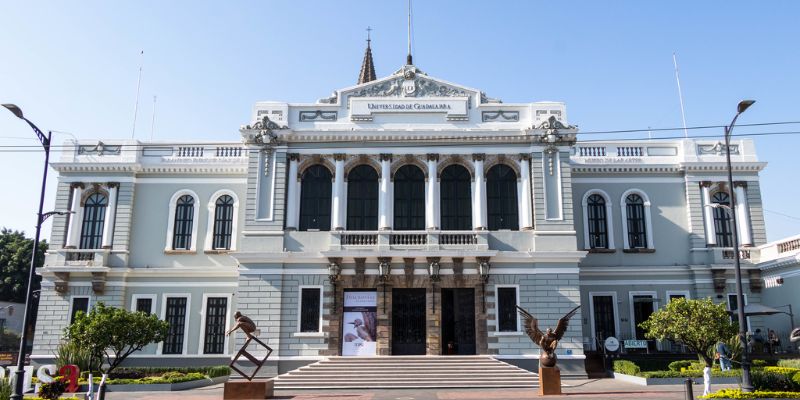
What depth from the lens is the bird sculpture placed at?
103 feet

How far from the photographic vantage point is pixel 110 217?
118 ft

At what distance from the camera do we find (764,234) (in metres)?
36.6

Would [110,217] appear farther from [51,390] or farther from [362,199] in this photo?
[51,390]

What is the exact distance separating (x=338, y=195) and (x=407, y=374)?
32.1 feet

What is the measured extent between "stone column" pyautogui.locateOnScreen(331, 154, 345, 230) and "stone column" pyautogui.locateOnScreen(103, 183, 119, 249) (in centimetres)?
1284

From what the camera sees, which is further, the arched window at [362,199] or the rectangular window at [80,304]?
the rectangular window at [80,304]

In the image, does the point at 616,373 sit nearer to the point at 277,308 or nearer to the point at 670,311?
the point at 670,311

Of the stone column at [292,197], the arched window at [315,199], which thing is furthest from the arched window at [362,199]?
the stone column at [292,197]

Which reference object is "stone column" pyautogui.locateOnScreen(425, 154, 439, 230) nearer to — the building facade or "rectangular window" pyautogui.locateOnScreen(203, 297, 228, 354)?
the building facade

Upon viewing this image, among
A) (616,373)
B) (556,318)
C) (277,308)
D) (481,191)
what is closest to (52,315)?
(277,308)

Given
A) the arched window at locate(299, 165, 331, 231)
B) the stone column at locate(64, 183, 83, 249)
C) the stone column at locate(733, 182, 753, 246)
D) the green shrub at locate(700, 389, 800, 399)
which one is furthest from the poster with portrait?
the stone column at locate(733, 182, 753, 246)

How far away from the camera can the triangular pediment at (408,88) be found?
1346 inches

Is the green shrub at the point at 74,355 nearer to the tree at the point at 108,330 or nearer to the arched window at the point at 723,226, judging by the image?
the tree at the point at 108,330

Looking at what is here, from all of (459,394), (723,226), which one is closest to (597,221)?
(723,226)
